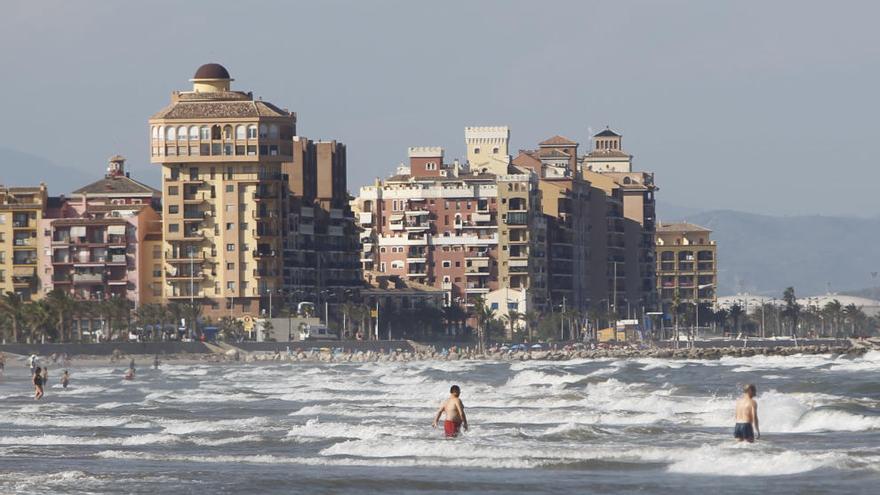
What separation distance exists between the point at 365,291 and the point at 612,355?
3837cm

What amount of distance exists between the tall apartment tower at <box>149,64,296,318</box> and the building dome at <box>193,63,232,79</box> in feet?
28.8

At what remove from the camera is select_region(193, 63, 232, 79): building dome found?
590ft

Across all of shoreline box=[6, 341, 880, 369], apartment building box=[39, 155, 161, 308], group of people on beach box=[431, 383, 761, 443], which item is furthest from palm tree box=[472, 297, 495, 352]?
group of people on beach box=[431, 383, 761, 443]

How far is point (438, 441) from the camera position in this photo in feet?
149

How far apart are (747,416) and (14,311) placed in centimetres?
11695

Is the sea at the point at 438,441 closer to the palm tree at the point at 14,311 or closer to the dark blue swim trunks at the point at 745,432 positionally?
the dark blue swim trunks at the point at 745,432

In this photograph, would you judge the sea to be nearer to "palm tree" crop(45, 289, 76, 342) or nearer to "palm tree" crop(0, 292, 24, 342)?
"palm tree" crop(0, 292, 24, 342)

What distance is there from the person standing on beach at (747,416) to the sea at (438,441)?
1.04 feet

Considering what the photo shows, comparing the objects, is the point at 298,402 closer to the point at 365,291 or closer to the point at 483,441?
the point at 483,441

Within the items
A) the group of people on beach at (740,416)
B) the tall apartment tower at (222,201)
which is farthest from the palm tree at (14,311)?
the group of people on beach at (740,416)

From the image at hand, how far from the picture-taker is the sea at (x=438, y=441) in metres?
38.2

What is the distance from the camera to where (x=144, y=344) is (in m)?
147

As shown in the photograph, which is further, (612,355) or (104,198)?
(104,198)

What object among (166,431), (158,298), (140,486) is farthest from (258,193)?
(140,486)
